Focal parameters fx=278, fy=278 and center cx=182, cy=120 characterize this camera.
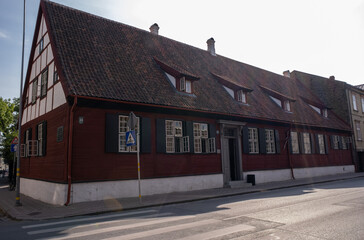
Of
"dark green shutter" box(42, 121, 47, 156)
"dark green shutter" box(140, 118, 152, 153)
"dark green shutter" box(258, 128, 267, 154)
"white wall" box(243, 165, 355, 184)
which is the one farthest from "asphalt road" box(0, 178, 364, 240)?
"dark green shutter" box(258, 128, 267, 154)

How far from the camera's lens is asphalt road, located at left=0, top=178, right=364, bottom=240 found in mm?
5832

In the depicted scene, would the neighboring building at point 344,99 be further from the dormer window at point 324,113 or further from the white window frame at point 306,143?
the white window frame at point 306,143

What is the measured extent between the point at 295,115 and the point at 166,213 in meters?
17.8

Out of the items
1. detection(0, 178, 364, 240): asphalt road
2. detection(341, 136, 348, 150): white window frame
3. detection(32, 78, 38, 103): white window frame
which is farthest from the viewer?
detection(341, 136, 348, 150): white window frame

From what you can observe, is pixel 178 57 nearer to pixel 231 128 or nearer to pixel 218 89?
pixel 218 89

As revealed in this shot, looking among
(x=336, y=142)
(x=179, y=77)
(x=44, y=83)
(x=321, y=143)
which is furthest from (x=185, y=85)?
(x=336, y=142)

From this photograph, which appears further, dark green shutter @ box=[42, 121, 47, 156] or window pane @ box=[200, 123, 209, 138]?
window pane @ box=[200, 123, 209, 138]

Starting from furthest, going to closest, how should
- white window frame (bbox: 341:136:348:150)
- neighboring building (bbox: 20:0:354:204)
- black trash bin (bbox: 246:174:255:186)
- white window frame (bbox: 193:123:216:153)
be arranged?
1. white window frame (bbox: 341:136:348:150)
2. black trash bin (bbox: 246:174:255:186)
3. white window frame (bbox: 193:123:216:153)
4. neighboring building (bbox: 20:0:354:204)

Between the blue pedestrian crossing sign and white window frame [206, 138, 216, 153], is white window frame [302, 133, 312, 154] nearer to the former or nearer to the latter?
white window frame [206, 138, 216, 153]

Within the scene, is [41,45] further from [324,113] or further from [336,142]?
[336,142]

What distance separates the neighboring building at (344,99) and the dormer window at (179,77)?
19817mm

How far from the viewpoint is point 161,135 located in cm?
1410

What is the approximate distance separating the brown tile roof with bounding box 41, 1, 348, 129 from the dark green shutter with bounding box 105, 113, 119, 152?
38.0 inches

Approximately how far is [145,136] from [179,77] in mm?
4624
